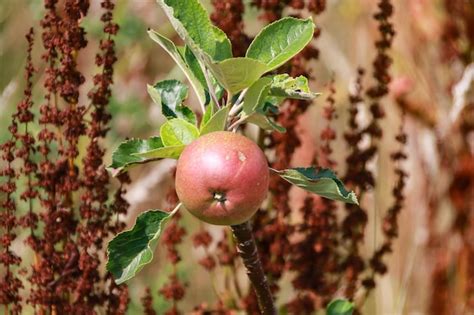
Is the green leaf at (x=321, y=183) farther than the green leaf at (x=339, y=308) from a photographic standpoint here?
No

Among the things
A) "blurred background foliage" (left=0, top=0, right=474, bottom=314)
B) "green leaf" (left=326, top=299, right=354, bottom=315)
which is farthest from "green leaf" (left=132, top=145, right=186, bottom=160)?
"blurred background foliage" (left=0, top=0, right=474, bottom=314)

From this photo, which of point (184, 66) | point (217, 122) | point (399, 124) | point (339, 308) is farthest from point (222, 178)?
point (399, 124)

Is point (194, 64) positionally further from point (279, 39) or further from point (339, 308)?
point (339, 308)

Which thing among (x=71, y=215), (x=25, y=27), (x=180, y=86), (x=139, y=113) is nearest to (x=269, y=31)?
(x=180, y=86)

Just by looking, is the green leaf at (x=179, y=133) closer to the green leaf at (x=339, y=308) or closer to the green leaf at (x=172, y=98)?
the green leaf at (x=172, y=98)

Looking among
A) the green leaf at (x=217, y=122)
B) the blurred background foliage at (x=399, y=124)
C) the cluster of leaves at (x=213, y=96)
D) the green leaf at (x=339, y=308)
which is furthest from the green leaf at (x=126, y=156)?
the blurred background foliage at (x=399, y=124)

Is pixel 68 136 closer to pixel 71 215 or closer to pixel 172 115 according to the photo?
pixel 71 215

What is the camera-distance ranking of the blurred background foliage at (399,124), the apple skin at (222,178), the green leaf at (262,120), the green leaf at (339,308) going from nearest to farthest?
the apple skin at (222,178)
the green leaf at (262,120)
the green leaf at (339,308)
the blurred background foliage at (399,124)
